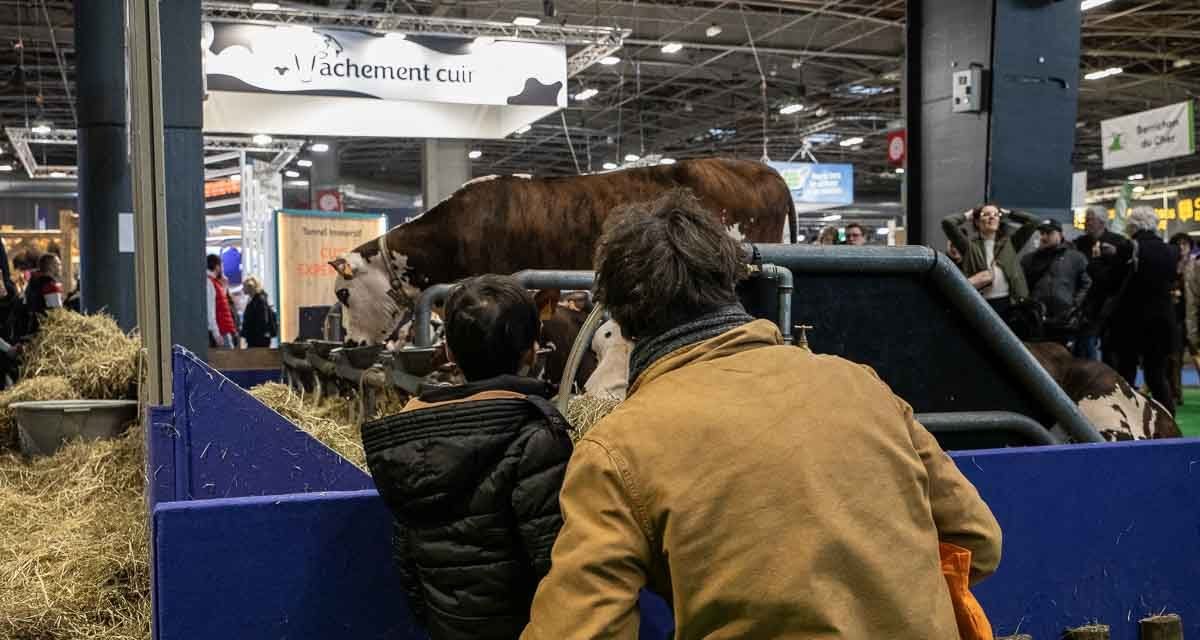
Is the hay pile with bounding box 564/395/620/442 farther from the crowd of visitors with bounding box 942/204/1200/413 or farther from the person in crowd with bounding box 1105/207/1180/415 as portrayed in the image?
the person in crowd with bounding box 1105/207/1180/415

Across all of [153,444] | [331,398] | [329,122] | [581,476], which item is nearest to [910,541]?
[581,476]

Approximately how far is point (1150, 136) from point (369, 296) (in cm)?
1532

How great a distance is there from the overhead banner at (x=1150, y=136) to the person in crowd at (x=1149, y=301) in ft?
27.0

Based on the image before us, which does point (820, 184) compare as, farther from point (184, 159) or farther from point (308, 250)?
point (184, 159)

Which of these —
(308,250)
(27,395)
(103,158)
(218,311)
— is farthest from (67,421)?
(308,250)

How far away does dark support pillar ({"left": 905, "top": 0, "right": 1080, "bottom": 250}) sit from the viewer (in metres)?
7.00

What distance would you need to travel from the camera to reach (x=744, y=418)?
166 centimetres

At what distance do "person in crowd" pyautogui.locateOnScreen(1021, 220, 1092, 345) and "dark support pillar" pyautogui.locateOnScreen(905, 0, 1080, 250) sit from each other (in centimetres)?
94

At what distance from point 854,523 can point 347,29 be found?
10.1 m

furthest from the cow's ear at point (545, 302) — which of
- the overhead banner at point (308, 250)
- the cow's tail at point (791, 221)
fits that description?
the overhead banner at point (308, 250)

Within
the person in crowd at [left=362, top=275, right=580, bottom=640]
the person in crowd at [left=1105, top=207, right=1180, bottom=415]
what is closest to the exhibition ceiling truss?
the person in crowd at [left=1105, top=207, right=1180, bottom=415]

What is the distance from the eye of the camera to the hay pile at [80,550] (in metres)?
3.11

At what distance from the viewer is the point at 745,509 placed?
163 centimetres

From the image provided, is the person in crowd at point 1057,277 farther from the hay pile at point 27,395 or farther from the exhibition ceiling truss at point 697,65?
the hay pile at point 27,395
